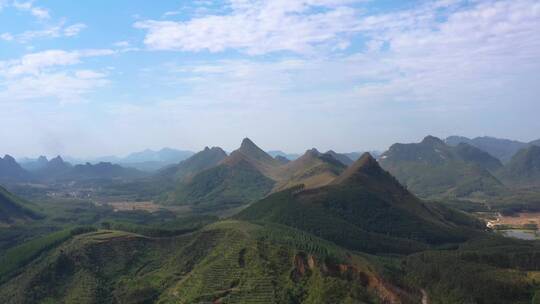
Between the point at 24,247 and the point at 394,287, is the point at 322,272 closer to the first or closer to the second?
the point at 394,287

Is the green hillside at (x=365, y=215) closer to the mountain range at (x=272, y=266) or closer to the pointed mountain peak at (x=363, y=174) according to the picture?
the pointed mountain peak at (x=363, y=174)

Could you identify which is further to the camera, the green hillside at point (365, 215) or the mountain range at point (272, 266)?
the green hillside at point (365, 215)

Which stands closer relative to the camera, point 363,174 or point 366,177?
point 366,177

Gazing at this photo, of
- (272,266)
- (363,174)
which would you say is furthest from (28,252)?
(363,174)

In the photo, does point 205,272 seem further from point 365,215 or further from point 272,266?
point 365,215

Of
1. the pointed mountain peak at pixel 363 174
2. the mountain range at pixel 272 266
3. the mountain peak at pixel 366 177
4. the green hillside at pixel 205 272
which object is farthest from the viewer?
the pointed mountain peak at pixel 363 174

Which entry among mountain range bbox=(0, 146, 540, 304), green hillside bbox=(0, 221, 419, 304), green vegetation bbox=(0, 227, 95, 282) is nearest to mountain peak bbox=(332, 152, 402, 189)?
mountain range bbox=(0, 146, 540, 304)

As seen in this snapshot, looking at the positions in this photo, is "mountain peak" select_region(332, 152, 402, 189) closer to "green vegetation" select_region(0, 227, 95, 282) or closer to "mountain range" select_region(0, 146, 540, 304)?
"mountain range" select_region(0, 146, 540, 304)

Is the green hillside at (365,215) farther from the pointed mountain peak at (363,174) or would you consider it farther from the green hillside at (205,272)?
the green hillside at (205,272)

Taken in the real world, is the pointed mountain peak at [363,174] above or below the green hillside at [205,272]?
above

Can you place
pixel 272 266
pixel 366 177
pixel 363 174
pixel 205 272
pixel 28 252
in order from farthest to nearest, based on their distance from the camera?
1. pixel 363 174
2. pixel 366 177
3. pixel 28 252
4. pixel 205 272
5. pixel 272 266

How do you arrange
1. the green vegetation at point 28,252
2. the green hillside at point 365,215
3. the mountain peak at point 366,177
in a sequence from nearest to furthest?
the green vegetation at point 28,252
the green hillside at point 365,215
the mountain peak at point 366,177

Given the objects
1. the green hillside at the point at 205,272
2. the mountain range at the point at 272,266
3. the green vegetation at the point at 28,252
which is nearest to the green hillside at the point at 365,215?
the mountain range at the point at 272,266
